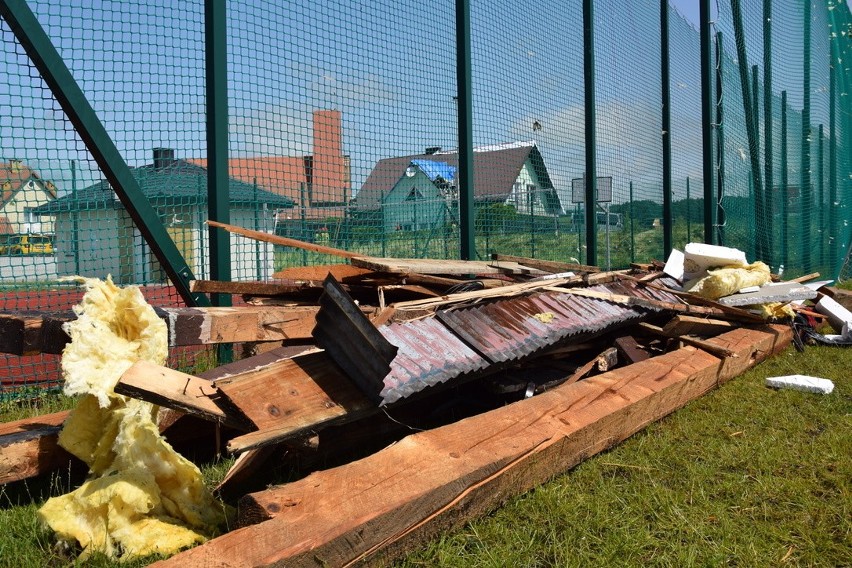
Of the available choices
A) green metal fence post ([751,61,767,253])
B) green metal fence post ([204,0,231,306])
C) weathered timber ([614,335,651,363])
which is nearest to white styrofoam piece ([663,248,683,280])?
weathered timber ([614,335,651,363])

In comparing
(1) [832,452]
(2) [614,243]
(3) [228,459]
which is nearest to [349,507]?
(3) [228,459]

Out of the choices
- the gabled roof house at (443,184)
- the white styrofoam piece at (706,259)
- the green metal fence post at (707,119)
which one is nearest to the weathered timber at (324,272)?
the gabled roof house at (443,184)

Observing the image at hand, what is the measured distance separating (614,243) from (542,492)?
9178 mm

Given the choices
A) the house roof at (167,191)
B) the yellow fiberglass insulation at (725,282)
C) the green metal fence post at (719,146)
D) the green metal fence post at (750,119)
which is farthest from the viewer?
the green metal fence post at (750,119)

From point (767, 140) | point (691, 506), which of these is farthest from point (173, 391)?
point (767, 140)

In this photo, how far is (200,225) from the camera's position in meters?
4.75

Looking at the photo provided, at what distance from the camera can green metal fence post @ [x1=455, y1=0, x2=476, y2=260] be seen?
6.07 meters

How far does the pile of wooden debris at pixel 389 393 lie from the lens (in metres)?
2.21

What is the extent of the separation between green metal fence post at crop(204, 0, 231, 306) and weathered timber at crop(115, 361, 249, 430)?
197 cm

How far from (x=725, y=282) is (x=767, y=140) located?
7.42 m

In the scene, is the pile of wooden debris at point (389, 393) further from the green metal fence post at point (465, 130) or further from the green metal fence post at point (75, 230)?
the green metal fence post at point (75, 230)

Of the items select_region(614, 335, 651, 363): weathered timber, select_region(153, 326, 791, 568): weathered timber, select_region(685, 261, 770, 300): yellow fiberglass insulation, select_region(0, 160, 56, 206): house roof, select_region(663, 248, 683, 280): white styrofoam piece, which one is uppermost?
select_region(0, 160, 56, 206): house roof

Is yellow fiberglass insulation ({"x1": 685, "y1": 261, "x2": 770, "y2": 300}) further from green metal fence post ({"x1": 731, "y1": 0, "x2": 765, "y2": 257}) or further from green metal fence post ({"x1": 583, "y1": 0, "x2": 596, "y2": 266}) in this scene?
green metal fence post ({"x1": 731, "y1": 0, "x2": 765, "y2": 257})

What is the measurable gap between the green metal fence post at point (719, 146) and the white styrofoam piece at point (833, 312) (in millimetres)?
3311
